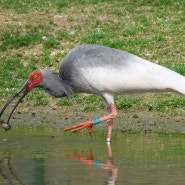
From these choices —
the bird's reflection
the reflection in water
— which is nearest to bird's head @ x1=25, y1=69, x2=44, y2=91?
the bird's reflection

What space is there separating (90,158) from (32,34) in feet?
26.6

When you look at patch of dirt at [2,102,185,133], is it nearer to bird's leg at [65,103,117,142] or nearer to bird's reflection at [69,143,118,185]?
bird's leg at [65,103,117,142]

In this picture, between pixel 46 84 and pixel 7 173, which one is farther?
pixel 46 84

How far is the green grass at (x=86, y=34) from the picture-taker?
15.2 metres

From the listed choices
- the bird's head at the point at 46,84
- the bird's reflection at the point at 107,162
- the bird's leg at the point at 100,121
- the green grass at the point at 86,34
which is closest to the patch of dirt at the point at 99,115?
the green grass at the point at 86,34

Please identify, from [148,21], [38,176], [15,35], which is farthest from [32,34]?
[38,176]

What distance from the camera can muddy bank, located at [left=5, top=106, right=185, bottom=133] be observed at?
43.2ft

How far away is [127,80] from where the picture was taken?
38.3ft

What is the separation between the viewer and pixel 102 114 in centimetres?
1430

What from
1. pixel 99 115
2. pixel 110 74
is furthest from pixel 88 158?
pixel 99 115

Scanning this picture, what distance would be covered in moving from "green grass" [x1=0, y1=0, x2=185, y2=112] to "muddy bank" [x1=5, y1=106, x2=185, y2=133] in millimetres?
200

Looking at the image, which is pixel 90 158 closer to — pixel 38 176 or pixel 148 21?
pixel 38 176

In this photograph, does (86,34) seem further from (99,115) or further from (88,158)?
(88,158)

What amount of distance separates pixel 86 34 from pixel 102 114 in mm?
4147
